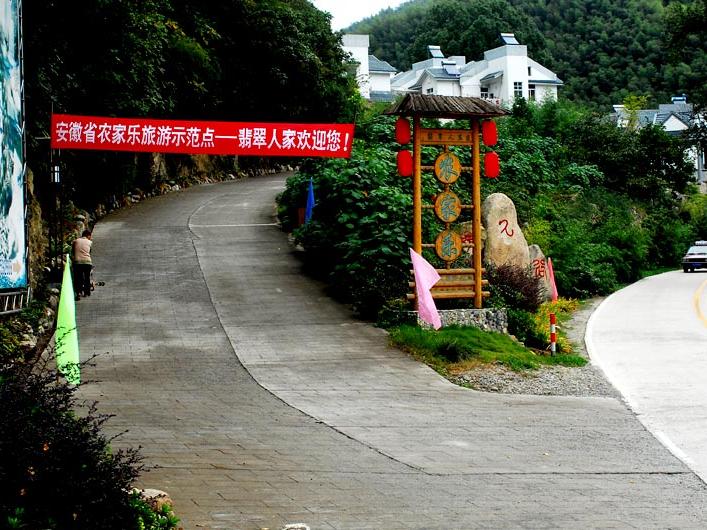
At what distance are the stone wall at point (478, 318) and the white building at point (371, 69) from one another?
198 feet

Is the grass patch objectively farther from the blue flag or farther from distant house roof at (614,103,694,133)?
distant house roof at (614,103,694,133)

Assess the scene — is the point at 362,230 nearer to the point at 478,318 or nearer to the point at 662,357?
the point at 478,318

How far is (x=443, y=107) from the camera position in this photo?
706 inches

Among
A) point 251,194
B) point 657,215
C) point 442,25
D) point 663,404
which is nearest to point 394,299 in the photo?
point 663,404

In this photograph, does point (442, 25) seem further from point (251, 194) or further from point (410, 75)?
point (251, 194)

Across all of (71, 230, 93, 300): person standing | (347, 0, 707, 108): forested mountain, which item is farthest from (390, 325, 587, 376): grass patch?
(347, 0, 707, 108): forested mountain

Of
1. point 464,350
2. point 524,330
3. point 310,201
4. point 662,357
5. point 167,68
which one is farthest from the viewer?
point 167,68

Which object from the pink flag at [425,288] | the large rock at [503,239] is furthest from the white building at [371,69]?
the pink flag at [425,288]

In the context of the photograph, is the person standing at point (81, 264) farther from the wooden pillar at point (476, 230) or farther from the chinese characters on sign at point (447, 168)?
the wooden pillar at point (476, 230)

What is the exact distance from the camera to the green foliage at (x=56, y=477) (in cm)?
577

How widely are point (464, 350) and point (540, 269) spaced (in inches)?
347

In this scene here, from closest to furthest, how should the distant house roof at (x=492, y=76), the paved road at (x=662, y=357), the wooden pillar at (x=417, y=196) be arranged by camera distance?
the paved road at (x=662, y=357) < the wooden pillar at (x=417, y=196) < the distant house roof at (x=492, y=76)

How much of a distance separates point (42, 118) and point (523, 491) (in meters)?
16.0

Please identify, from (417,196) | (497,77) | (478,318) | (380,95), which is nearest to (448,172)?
(417,196)
